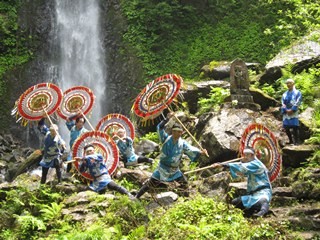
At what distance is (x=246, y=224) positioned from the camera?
20.8 feet

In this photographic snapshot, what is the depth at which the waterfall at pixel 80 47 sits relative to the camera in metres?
22.5

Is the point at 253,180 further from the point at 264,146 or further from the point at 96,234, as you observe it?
the point at 96,234

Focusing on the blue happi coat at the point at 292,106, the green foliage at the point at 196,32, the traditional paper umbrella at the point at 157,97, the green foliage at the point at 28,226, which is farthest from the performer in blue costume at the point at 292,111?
the green foliage at the point at 196,32

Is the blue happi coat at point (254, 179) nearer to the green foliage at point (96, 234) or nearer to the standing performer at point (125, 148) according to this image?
the green foliage at point (96, 234)

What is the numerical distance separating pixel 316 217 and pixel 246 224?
3.84 feet

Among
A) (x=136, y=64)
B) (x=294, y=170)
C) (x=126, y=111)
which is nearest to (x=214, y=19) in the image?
(x=136, y=64)

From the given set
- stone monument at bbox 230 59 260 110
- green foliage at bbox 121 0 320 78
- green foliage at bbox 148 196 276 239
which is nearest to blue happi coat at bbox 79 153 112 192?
A: green foliage at bbox 148 196 276 239

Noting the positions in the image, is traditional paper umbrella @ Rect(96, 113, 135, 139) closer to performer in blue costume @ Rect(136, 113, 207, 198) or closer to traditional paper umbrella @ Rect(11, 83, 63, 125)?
traditional paper umbrella @ Rect(11, 83, 63, 125)

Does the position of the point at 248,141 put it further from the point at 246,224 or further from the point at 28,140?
the point at 28,140

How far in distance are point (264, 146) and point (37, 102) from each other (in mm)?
5621

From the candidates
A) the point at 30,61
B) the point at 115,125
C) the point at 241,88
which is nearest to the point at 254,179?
the point at 241,88

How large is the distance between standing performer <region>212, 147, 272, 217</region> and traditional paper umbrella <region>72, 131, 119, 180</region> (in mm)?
3192

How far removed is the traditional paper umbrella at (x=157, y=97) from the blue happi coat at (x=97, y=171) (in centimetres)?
123

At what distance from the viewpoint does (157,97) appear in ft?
29.9
